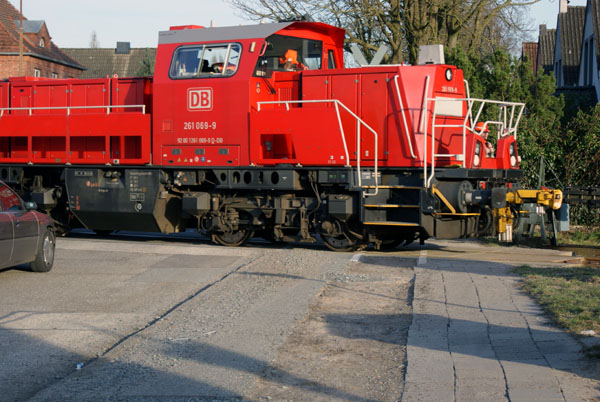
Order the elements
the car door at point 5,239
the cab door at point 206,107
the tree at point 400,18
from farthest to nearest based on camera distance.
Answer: the tree at point 400,18 < the cab door at point 206,107 < the car door at point 5,239

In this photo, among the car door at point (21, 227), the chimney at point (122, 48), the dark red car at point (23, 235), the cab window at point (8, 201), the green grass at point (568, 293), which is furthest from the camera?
the chimney at point (122, 48)

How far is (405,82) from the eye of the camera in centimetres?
1305

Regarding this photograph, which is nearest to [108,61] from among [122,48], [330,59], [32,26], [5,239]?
[122,48]

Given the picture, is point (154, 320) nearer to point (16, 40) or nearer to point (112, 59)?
point (16, 40)

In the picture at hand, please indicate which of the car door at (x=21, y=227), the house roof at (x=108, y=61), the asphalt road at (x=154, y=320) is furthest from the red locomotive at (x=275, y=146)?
the house roof at (x=108, y=61)

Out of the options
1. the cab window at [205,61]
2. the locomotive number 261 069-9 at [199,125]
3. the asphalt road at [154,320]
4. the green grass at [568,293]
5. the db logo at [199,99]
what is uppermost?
the cab window at [205,61]

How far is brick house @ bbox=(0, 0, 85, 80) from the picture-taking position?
48875mm

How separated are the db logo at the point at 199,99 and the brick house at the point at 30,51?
3781cm

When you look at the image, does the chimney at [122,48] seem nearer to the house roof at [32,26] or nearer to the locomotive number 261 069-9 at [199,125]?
the house roof at [32,26]

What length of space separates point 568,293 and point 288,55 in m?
7.64

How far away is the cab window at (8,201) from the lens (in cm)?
1089

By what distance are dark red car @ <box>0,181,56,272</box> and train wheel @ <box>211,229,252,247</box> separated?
3.90m

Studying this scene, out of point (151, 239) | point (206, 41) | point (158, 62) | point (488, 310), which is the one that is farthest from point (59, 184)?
point (488, 310)

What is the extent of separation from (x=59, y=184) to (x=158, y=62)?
389 centimetres
